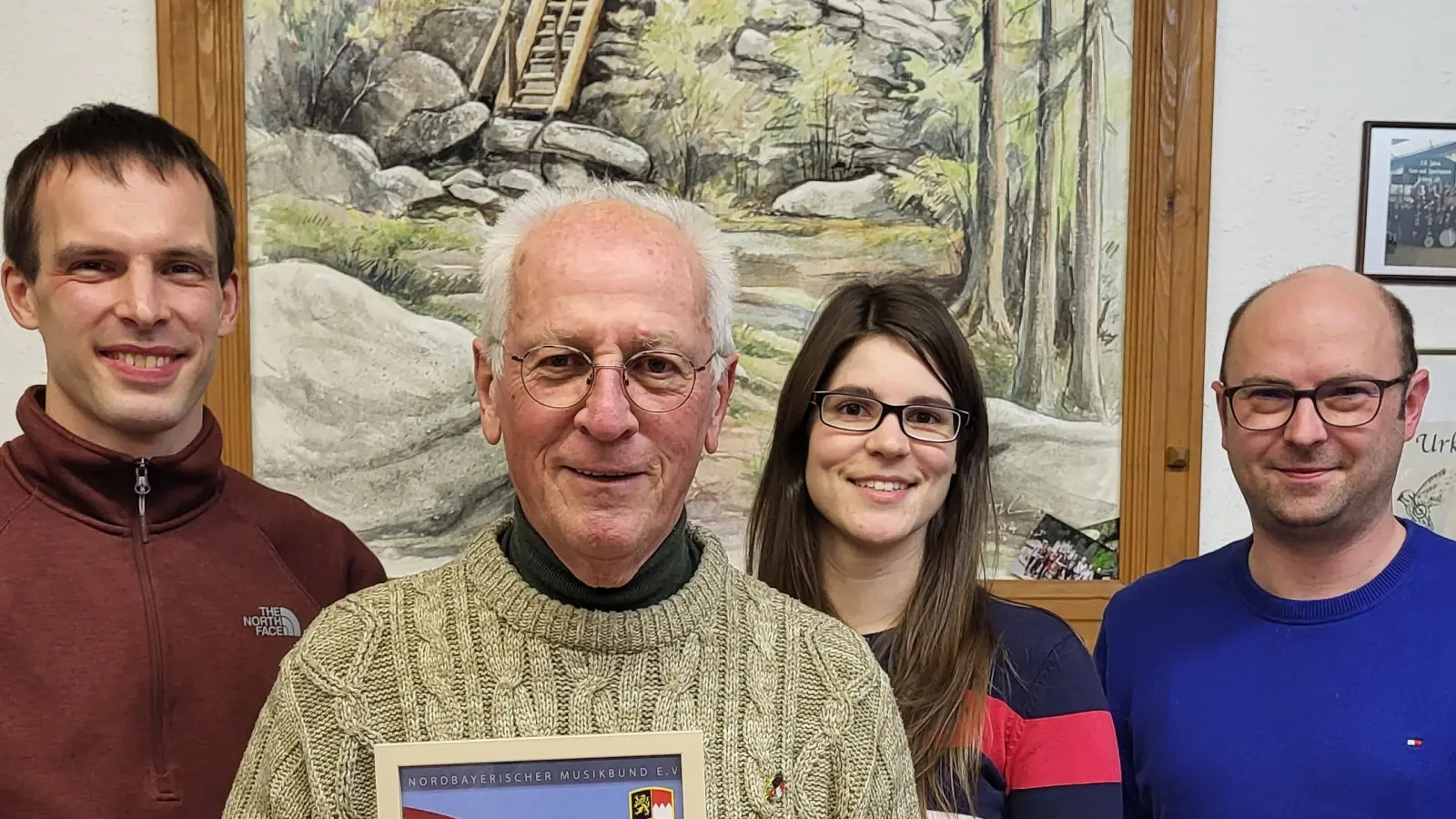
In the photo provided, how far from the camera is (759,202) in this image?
2016 millimetres

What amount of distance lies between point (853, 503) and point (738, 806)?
0.54m

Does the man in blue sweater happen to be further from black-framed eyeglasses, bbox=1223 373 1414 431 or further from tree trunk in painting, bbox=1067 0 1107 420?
tree trunk in painting, bbox=1067 0 1107 420

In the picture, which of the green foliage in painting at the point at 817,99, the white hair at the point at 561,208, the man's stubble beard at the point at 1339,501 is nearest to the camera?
the white hair at the point at 561,208

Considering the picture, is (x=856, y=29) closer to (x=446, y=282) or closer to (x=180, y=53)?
(x=446, y=282)

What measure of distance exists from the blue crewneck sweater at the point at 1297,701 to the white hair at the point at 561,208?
1.03m

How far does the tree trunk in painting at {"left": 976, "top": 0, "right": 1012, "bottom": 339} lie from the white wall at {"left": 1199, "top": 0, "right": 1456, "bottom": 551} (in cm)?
47

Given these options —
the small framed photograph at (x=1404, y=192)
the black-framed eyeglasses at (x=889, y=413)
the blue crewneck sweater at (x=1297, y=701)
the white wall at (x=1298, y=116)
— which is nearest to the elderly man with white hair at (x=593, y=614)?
the black-framed eyeglasses at (x=889, y=413)

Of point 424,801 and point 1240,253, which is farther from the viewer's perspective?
point 1240,253

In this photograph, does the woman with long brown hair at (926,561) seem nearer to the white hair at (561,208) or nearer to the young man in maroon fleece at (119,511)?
the white hair at (561,208)

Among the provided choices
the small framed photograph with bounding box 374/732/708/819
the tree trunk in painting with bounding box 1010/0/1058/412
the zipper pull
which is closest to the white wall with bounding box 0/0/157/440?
the zipper pull

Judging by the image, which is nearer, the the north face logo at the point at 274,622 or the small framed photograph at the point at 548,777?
the small framed photograph at the point at 548,777

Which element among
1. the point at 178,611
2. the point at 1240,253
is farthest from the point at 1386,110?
the point at 178,611

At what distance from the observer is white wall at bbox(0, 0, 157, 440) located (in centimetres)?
192

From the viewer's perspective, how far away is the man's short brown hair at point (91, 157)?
3.95ft
